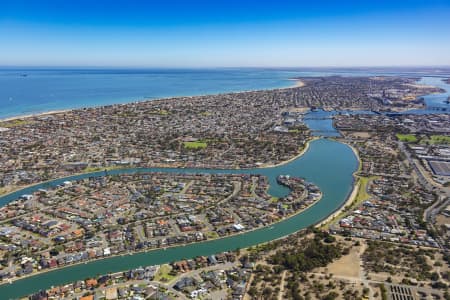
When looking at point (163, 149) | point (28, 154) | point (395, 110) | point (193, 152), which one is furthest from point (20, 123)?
point (395, 110)

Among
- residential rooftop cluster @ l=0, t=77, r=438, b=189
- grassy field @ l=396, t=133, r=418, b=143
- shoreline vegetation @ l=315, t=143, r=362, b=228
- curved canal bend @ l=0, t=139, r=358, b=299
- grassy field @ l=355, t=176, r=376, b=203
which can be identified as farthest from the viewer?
grassy field @ l=396, t=133, r=418, b=143

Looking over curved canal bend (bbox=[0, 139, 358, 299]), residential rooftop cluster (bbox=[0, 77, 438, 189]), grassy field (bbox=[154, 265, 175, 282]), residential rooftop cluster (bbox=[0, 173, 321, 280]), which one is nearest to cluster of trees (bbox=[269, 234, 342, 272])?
curved canal bend (bbox=[0, 139, 358, 299])

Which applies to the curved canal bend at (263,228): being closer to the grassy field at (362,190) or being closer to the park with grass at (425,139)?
the grassy field at (362,190)

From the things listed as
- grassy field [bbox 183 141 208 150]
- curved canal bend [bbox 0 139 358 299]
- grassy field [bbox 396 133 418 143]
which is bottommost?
curved canal bend [bbox 0 139 358 299]

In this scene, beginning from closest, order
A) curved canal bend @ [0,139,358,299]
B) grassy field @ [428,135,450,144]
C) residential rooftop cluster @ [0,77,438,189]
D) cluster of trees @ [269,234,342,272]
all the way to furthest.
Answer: curved canal bend @ [0,139,358,299]
cluster of trees @ [269,234,342,272]
residential rooftop cluster @ [0,77,438,189]
grassy field @ [428,135,450,144]

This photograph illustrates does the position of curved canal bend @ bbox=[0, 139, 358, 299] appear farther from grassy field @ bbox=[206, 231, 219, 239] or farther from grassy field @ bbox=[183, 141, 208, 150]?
grassy field @ bbox=[183, 141, 208, 150]
